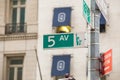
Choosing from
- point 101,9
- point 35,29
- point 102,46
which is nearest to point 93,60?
point 101,9

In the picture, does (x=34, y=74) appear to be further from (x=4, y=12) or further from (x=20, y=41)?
(x=4, y=12)

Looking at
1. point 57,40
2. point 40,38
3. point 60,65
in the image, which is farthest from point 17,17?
point 57,40

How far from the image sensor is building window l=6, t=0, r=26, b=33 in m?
25.9

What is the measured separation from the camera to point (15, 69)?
2561 cm

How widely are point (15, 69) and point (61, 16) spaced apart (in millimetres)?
3721

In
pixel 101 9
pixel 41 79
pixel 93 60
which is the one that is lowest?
pixel 41 79

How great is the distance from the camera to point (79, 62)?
24266 mm

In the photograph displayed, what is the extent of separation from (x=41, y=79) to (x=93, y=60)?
15.5 meters

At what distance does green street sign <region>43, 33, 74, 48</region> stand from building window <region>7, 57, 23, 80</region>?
1641cm

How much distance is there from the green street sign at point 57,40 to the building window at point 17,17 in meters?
16.6

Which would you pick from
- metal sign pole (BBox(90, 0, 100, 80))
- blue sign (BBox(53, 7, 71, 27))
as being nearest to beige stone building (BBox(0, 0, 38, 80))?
blue sign (BBox(53, 7, 71, 27))

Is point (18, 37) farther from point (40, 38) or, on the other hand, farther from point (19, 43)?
point (40, 38)

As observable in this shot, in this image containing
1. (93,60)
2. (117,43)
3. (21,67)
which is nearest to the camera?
(93,60)

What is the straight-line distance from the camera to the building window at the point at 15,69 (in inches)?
1005
